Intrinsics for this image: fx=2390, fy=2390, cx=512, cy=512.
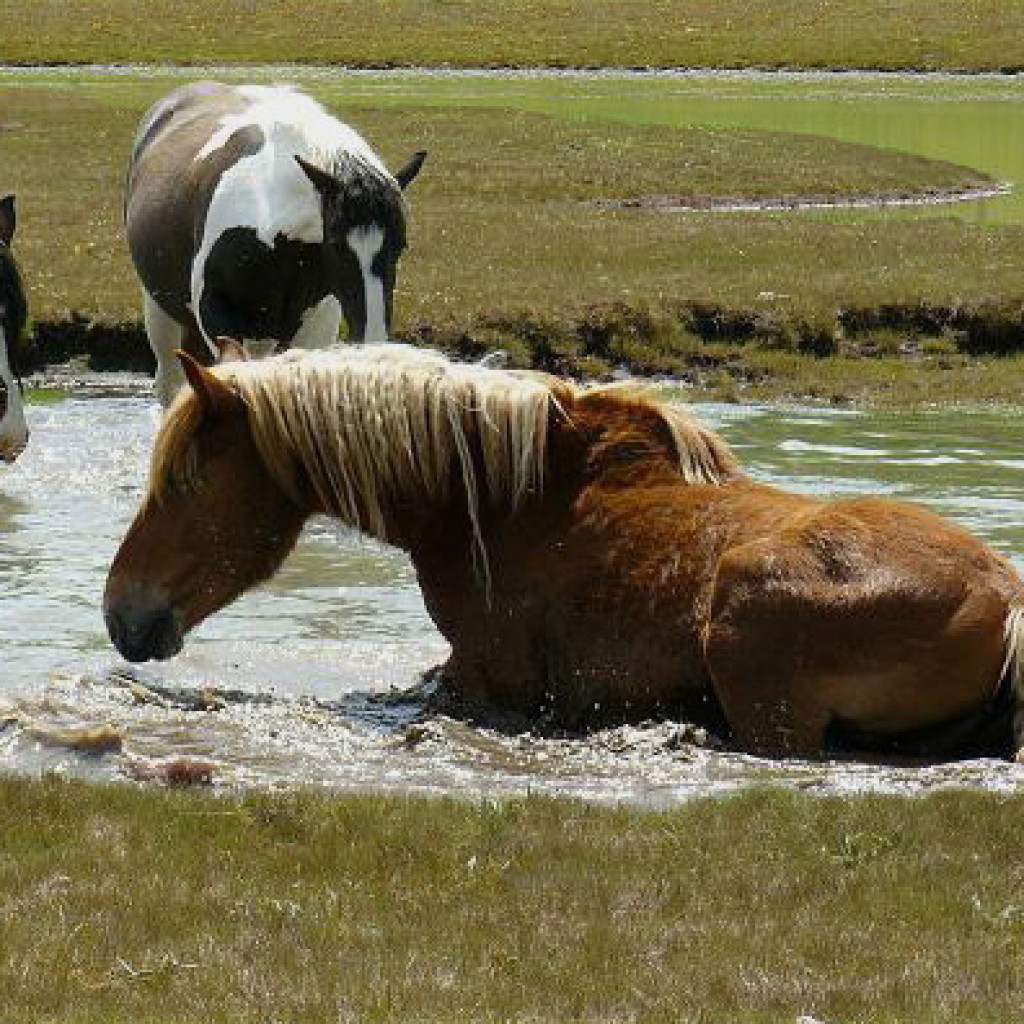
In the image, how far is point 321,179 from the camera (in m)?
11.6

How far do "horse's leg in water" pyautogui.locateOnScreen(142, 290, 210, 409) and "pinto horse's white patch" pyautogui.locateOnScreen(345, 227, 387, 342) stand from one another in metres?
2.70

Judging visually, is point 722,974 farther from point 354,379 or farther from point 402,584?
point 402,584

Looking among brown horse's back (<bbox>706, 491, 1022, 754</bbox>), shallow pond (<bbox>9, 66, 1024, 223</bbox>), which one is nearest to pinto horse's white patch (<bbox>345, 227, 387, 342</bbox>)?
brown horse's back (<bbox>706, 491, 1022, 754</bbox>)

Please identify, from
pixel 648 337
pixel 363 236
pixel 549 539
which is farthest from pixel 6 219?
pixel 648 337

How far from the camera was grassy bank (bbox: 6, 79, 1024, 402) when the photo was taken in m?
18.0

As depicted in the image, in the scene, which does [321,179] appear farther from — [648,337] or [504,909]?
[648,337]

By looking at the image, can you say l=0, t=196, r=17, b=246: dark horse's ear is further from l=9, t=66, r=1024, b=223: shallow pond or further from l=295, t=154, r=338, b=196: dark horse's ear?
l=9, t=66, r=1024, b=223: shallow pond

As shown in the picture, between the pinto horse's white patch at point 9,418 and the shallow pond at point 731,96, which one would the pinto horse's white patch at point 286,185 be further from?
the shallow pond at point 731,96

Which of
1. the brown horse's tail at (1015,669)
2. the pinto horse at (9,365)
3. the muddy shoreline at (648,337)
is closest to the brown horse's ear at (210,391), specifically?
the brown horse's tail at (1015,669)

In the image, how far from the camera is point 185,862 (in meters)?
6.39

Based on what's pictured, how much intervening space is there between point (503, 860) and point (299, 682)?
294 centimetres

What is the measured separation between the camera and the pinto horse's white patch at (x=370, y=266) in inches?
450

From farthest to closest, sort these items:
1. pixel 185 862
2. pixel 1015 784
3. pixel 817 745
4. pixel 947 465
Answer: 1. pixel 947 465
2. pixel 817 745
3. pixel 1015 784
4. pixel 185 862

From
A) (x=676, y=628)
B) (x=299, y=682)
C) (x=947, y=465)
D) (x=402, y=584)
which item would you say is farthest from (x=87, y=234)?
(x=676, y=628)
